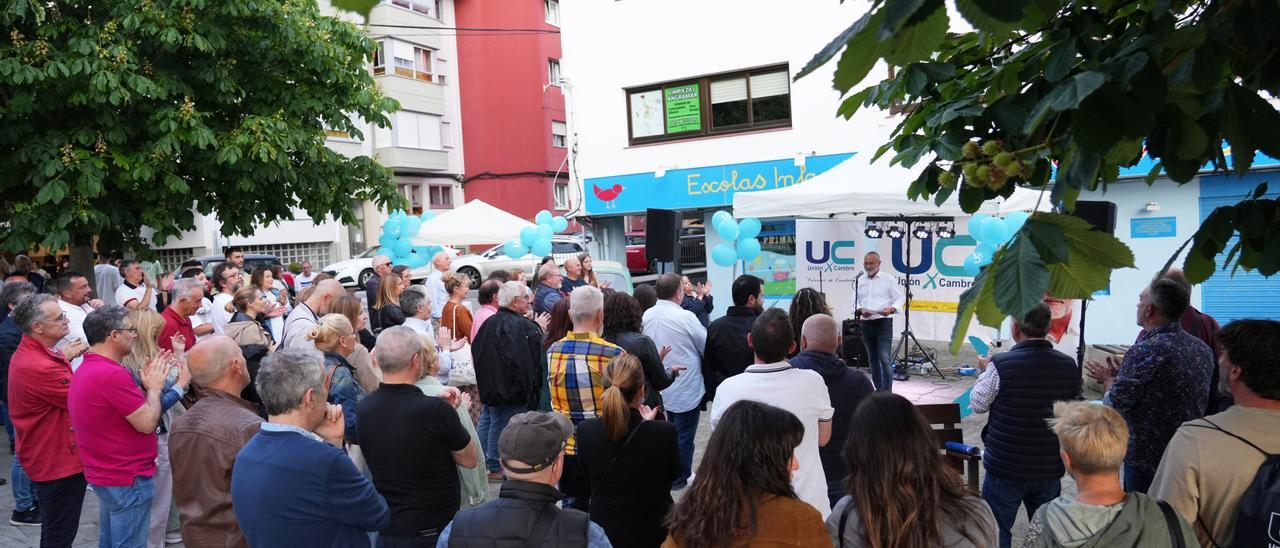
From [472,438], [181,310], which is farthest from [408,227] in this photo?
[472,438]

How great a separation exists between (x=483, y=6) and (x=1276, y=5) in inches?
1242

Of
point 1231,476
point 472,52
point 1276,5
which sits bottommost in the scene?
point 1231,476

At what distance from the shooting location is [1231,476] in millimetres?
2652

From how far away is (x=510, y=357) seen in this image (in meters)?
6.06

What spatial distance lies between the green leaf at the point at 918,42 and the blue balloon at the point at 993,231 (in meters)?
7.59

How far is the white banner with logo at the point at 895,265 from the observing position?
34.5ft

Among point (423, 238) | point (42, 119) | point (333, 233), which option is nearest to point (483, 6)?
point (333, 233)

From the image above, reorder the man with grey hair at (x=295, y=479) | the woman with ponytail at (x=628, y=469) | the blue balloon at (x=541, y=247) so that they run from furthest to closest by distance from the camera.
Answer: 1. the blue balloon at (x=541, y=247)
2. the woman with ponytail at (x=628, y=469)
3. the man with grey hair at (x=295, y=479)

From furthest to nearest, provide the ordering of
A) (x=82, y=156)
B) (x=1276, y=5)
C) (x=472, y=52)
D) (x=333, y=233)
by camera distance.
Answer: (x=472, y=52), (x=333, y=233), (x=82, y=156), (x=1276, y=5)

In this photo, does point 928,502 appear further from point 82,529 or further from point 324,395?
point 82,529

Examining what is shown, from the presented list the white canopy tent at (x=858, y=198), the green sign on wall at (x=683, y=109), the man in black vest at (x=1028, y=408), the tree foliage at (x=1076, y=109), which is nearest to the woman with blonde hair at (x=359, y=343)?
the tree foliage at (x=1076, y=109)

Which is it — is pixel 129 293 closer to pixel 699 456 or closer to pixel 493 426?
pixel 493 426

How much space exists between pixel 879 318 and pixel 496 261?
55.3 feet

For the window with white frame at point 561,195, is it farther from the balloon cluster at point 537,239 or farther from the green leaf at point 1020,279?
the green leaf at point 1020,279
